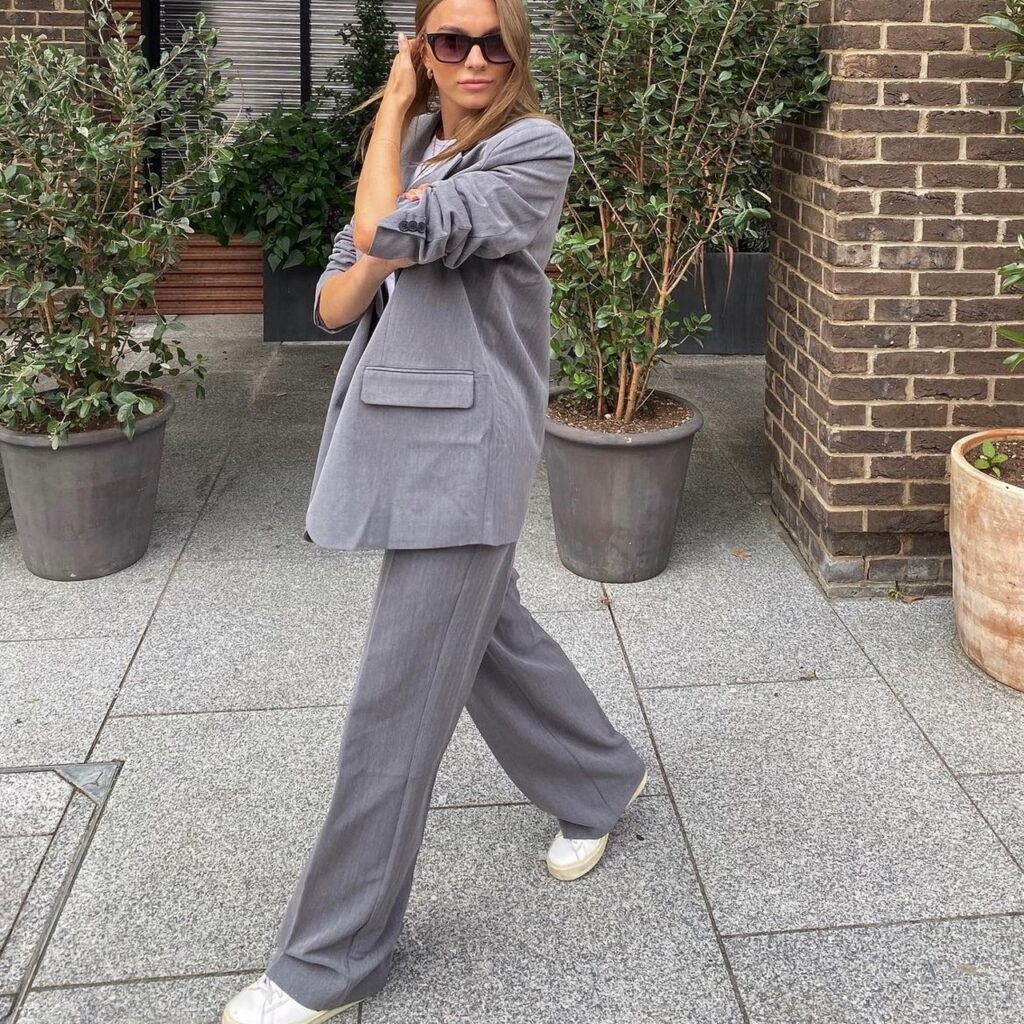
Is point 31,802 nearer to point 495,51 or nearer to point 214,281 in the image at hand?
point 495,51

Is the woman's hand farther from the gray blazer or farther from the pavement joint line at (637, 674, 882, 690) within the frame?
the pavement joint line at (637, 674, 882, 690)

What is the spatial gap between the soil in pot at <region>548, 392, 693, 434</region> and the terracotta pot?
1.15m

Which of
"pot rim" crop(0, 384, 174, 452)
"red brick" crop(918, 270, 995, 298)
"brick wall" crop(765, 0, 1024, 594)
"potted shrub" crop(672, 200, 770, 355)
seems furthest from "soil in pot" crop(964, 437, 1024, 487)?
"potted shrub" crop(672, 200, 770, 355)

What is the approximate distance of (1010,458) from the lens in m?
4.20

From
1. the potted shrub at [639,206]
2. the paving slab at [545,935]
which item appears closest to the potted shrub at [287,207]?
the potted shrub at [639,206]

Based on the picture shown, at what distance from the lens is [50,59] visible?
4582 mm

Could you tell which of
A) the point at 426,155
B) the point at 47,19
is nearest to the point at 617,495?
the point at 426,155

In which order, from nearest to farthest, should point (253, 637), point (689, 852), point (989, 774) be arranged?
point (689, 852) < point (989, 774) < point (253, 637)

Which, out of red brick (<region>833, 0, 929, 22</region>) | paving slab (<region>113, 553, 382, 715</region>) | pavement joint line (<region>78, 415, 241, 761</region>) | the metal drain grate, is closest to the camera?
the metal drain grate

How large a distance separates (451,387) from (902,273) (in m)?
2.67

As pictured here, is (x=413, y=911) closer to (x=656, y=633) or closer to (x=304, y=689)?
(x=304, y=689)

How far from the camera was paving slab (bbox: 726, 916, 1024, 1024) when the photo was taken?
264cm

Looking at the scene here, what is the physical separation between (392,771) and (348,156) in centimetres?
704

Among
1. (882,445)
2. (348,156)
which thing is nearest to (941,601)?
(882,445)
